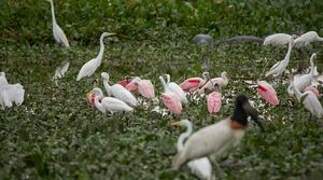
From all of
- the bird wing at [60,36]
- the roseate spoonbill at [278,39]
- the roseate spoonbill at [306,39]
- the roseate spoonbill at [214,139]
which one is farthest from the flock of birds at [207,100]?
the bird wing at [60,36]

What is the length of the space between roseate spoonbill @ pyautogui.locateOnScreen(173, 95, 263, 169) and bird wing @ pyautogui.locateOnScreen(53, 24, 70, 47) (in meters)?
6.81

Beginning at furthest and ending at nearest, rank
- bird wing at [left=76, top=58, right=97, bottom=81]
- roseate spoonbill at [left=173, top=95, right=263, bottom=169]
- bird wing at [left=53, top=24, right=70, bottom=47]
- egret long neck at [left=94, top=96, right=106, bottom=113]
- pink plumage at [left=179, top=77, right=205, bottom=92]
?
bird wing at [left=53, top=24, right=70, bottom=47], bird wing at [left=76, top=58, right=97, bottom=81], pink plumage at [left=179, top=77, right=205, bottom=92], egret long neck at [left=94, top=96, right=106, bottom=113], roseate spoonbill at [left=173, top=95, right=263, bottom=169]

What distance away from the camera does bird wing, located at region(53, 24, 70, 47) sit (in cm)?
1278

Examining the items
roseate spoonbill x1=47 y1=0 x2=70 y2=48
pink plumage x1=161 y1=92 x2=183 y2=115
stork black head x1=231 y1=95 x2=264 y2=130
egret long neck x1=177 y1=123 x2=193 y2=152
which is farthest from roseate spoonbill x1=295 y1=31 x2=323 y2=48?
egret long neck x1=177 y1=123 x2=193 y2=152

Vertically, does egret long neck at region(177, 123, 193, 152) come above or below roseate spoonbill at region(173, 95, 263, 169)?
above

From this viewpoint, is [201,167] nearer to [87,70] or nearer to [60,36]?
[87,70]

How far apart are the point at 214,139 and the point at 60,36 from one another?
7.14m

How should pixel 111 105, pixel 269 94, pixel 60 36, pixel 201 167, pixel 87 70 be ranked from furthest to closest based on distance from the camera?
pixel 60 36 < pixel 87 70 < pixel 269 94 < pixel 111 105 < pixel 201 167

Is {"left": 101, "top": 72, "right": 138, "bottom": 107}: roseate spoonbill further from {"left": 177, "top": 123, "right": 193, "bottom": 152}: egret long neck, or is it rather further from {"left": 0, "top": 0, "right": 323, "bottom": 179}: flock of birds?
{"left": 177, "top": 123, "right": 193, "bottom": 152}: egret long neck

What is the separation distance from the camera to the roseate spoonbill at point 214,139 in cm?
591

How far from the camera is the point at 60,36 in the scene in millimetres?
12781

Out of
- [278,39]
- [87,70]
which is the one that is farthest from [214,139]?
[278,39]

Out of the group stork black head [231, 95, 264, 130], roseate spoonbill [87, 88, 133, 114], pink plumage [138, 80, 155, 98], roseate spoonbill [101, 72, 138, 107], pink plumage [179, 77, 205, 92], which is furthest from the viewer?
pink plumage [179, 77, 205, 92]

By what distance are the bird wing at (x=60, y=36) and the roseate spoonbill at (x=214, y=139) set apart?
6813 mm
